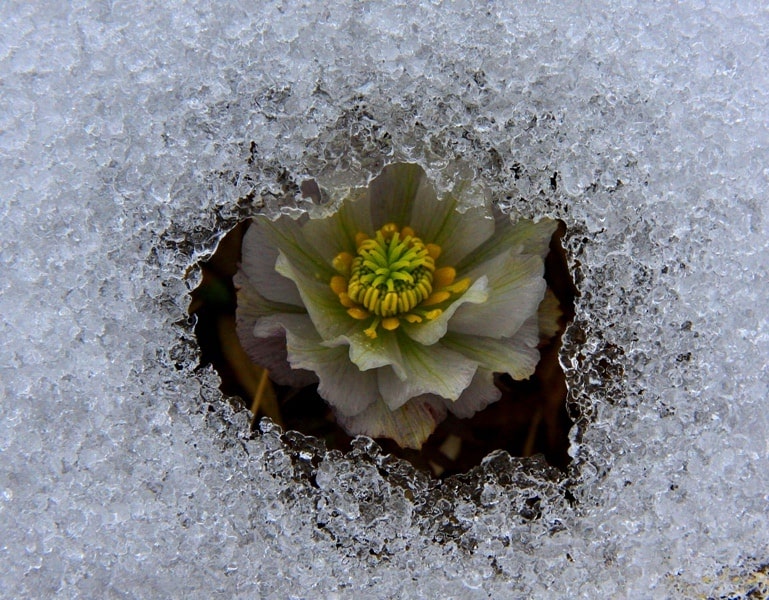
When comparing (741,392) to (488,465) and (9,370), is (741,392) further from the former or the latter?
(9,370)

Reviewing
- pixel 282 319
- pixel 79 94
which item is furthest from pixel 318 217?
pixel 79 94

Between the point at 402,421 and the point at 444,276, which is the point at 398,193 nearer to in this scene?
the point at 444,276

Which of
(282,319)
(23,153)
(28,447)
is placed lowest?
(28,447)

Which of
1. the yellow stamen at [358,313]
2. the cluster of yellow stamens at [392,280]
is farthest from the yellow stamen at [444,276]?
the yellow stamen at [358,313]

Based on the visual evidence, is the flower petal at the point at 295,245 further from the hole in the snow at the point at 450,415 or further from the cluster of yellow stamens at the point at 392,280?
the hole in the snow at the point at 450,415

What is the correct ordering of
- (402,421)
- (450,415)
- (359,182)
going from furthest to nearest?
(450,415), (402,421), (359,182)

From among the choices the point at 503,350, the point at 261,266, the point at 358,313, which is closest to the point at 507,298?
the point at 503,350

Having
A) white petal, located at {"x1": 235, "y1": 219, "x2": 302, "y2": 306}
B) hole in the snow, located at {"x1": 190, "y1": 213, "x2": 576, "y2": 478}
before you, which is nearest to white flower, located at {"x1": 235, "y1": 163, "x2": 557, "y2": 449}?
white petal, located at {"x1": 235, "y1": 219, "x2": 302, "y2": 306}
